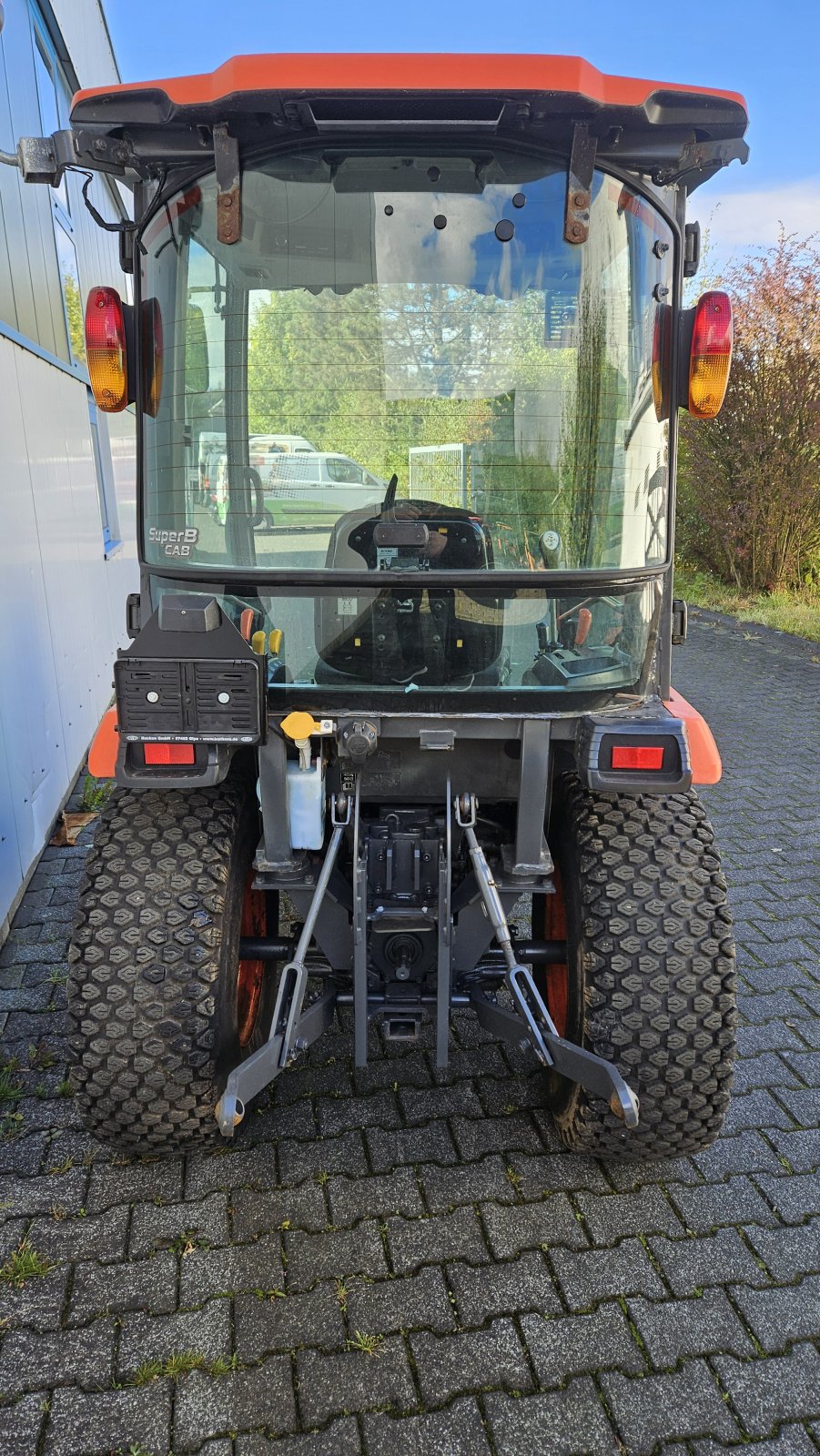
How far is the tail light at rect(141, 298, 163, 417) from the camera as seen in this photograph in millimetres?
2223

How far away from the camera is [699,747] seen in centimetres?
254

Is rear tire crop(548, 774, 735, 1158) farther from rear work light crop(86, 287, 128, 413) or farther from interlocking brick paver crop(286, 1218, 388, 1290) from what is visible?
rear work light crop(86, 287, 128, 413)

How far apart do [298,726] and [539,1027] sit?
909 mm

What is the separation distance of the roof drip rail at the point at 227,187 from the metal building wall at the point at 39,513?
7.98ft

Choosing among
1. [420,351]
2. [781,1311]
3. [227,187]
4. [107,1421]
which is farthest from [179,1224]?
[227,187]

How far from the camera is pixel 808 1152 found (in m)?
2.60

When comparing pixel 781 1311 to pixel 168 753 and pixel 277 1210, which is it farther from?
pixel 168 753

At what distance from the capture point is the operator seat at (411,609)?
83.9 inches

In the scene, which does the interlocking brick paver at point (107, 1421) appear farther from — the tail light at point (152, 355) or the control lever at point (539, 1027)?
the tail light at point (152, 355)

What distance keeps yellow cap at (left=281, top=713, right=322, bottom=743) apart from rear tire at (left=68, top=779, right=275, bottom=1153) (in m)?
0.39

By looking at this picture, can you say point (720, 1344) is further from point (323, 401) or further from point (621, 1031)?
→ point (323, 401)

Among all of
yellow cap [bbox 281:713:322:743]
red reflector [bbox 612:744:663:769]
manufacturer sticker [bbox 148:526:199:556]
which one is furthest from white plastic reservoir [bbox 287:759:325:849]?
red reflector [bbox 612:744:663:769]

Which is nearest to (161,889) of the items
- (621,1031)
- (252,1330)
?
(252,1330)

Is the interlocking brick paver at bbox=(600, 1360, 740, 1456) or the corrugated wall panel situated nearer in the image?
the interlocking brick paver at bbox=(600, 1360, 740, 1456)
